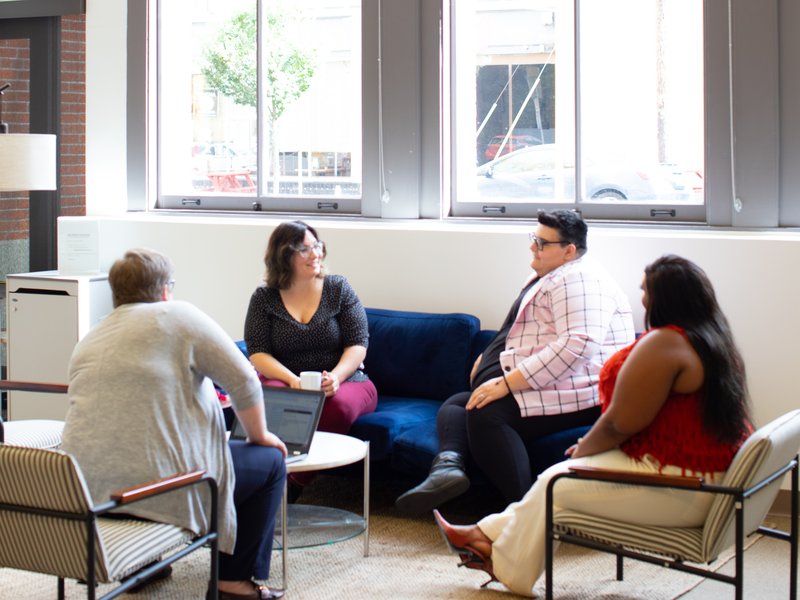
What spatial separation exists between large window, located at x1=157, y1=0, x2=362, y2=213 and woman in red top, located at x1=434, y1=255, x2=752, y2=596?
2.89 meters

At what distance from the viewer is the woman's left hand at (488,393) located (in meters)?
4.28

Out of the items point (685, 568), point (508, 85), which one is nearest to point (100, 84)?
point (508, 85)

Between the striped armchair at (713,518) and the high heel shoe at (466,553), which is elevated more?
the striped armchair at (713,518)

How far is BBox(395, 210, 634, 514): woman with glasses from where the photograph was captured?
13.6 feet

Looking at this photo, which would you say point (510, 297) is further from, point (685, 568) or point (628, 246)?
point (685, 568)

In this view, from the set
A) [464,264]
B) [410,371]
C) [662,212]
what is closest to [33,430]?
[410,371]

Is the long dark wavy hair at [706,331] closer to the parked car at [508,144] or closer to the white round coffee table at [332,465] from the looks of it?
the white round coffee table at [332,465]

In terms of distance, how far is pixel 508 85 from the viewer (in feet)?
18.2

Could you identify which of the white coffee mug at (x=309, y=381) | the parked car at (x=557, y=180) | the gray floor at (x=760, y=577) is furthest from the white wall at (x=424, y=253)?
the white coffee mug at (x=309, y=381)

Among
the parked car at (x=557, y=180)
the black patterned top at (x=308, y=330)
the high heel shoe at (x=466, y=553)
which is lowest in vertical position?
the high heel shoe at (x=466, y=553)

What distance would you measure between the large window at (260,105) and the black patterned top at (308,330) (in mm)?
1207

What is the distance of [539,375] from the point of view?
4.25m

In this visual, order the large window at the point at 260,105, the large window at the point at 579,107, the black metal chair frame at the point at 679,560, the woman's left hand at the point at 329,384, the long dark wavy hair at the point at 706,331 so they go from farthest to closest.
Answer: the large window at the point at 260,105, the large window at the point at 579,107, the woman's left hand at the point at 329,384, the long dark wavy hair at the point at 706,331, the black metal chair frame at the point at 679,560

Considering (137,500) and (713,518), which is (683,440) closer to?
(713,518)
